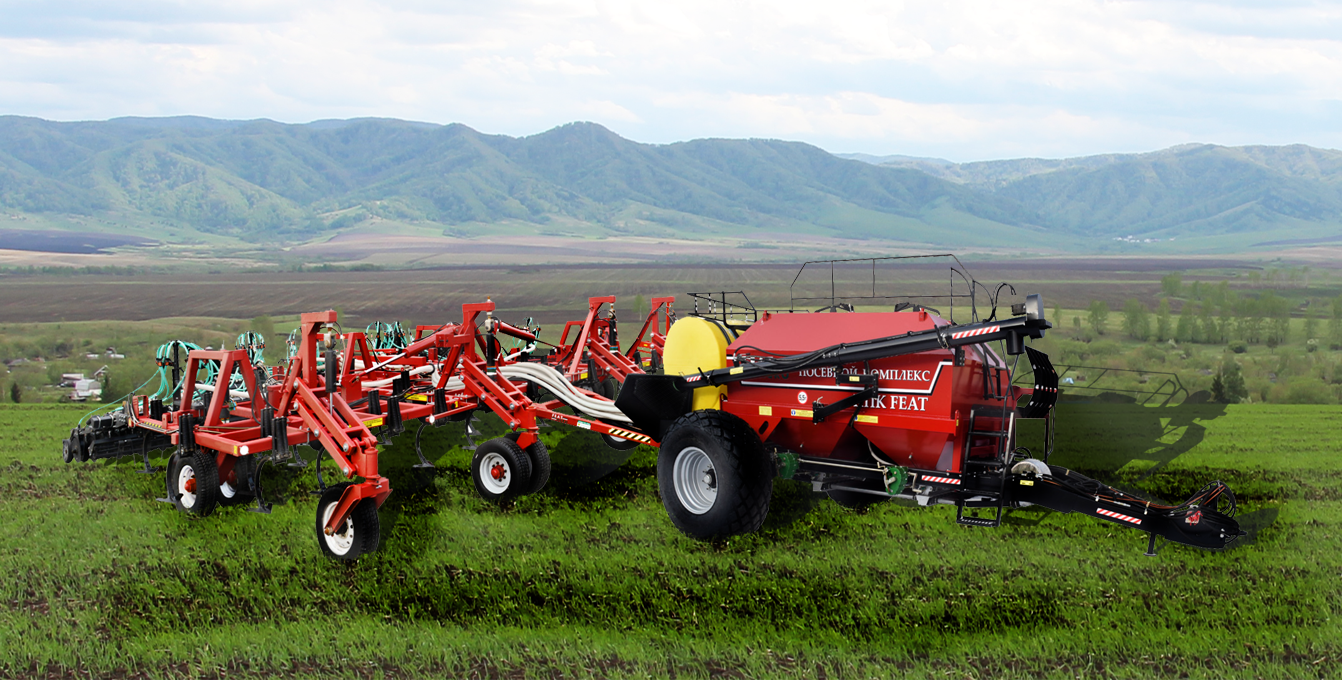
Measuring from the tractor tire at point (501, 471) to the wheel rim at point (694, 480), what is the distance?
117 inches

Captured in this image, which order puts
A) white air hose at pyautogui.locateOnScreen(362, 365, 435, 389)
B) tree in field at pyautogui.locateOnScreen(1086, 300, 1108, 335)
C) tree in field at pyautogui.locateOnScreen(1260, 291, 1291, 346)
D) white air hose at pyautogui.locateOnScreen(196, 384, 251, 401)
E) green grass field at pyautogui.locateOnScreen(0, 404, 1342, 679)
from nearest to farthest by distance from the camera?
green grass field at pyautogui.locateOnScreen(0, 404, 1342, 679) < white air hose at pyautogui.locateOnScreen(196, 384, 251, 401) < white air hose at pyautogui.locateOnScreen(362, 365, 435, 389) < tree in field at pyautogui.locateOnScreen(1260, 291, 1291, 346) < tree in field at pyautogui.locateOnScreen(1086, 300, 1108, 335)

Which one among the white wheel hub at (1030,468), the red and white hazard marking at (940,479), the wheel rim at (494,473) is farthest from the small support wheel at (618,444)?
the white wheel hub at (1030,468)

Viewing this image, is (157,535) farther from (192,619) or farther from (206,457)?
(192,619)

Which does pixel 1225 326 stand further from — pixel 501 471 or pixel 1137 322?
pixel 501 471

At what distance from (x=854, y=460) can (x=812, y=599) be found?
6.75ft

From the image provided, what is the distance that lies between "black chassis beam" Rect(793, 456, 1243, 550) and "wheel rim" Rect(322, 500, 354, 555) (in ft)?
16.4

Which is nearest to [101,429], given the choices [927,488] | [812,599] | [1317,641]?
[812,599]

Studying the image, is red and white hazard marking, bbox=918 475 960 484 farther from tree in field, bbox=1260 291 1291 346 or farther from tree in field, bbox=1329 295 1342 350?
tree in field, bbox=1260 291 1291 346

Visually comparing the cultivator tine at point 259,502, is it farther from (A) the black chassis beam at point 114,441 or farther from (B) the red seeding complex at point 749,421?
(A) the black chassis beam at point 114,441

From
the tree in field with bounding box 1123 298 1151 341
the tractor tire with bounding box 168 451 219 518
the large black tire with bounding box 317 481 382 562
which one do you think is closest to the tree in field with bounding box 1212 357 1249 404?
the tree in field with bounding box 1123 298 1151 341

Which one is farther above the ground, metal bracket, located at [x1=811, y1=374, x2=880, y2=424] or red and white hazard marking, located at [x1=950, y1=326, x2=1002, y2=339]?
red and white hazard marking, located at [x1=950, y1=326, x2=1002, y2=339]

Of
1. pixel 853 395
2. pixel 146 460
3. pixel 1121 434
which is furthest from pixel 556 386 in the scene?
pixel 1121 434

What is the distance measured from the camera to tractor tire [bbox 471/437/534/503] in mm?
12266

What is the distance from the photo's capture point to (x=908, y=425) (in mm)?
9164
